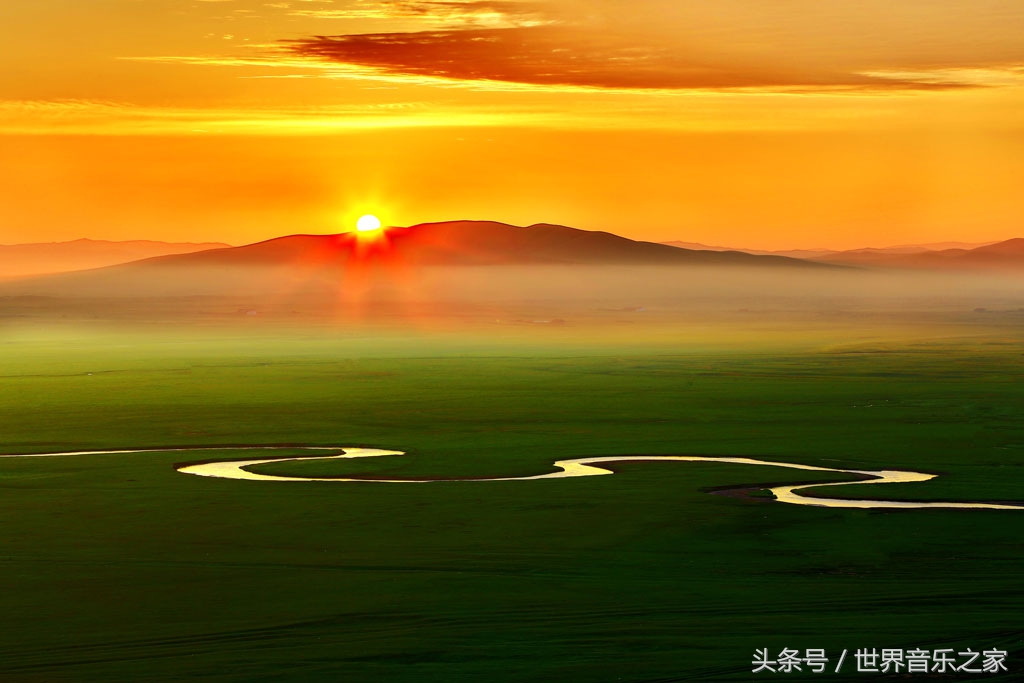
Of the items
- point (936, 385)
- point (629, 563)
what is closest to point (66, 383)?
point (936, 385)

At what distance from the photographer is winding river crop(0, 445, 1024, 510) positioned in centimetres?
4962

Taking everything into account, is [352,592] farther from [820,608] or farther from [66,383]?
[66,383]

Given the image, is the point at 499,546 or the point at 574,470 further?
the point at 574,470

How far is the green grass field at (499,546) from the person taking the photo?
101 ft

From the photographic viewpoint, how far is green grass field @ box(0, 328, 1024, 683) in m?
30.9

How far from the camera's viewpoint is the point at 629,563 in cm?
3950

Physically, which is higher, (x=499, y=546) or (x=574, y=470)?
(x=574, y=470)

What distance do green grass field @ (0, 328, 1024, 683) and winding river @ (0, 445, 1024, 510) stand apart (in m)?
1.26

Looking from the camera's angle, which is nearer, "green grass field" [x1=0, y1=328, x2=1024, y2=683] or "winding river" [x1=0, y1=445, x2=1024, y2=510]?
"green grass field" [x1=0, y1=328, x2=1024, y2=683]

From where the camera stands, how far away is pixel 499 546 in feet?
137

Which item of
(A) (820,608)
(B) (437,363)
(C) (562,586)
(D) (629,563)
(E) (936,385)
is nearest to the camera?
(A) (820,608)

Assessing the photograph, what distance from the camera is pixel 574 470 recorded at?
58656 millimetres

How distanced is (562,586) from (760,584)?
168 inches

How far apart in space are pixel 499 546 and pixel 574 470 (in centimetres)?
1710
